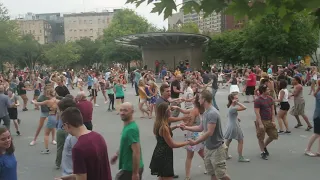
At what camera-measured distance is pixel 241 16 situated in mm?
3730

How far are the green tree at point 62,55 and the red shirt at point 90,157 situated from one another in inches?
2975

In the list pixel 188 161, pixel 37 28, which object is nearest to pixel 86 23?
pixel 37 28

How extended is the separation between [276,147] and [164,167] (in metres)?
4.83

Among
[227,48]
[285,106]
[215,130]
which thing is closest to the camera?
[215,130]

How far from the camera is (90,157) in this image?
3680mm

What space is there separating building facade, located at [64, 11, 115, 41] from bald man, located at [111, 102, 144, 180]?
400 feet

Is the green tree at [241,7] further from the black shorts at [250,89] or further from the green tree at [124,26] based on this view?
the green tree at [124,26]

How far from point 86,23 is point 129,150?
124 metres

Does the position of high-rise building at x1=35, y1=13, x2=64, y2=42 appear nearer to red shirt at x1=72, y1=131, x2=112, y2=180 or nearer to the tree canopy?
the tree canopy

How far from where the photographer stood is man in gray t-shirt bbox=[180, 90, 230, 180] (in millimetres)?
5816

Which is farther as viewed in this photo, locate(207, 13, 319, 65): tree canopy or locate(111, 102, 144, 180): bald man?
locate(207, 13, 319, 65): tree canopy

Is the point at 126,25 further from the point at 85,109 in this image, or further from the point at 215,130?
the point at 215,130

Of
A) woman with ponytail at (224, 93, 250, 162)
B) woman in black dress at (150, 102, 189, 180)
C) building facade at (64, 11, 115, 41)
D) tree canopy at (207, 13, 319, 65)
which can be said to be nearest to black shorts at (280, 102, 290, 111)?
woman with ponytail at (224, 93, 250, 162)

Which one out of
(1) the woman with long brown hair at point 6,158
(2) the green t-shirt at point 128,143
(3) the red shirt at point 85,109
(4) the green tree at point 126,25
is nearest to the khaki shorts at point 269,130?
(3) the red shirt at point 85,109
